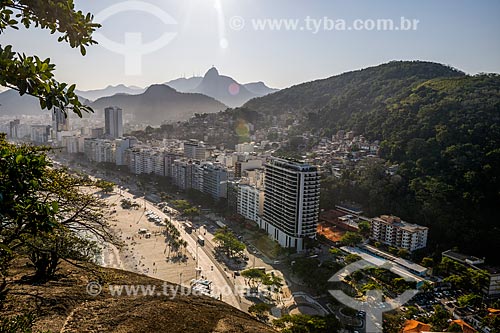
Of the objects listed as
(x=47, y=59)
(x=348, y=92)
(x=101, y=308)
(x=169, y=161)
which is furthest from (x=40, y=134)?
(x=47, y=59)

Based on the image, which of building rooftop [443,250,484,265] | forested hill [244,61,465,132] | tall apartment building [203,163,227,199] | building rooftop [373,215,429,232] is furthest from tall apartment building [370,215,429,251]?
forested hill [244,61,465,132]

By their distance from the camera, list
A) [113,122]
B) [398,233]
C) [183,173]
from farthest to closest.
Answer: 1. [113,122]
2. [183,173]
3. [398,233]

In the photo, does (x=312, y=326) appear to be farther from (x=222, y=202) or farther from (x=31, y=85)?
(x=222, y=202)

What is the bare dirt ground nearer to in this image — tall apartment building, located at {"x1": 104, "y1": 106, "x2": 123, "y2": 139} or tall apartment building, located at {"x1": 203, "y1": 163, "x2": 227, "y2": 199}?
tall apartment building, located at {"x1": 203, "y1": 163, "x2": 227, "y2": 199}

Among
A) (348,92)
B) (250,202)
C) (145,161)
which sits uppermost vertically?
(348,92)

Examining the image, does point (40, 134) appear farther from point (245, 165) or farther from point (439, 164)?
point (439, 164)

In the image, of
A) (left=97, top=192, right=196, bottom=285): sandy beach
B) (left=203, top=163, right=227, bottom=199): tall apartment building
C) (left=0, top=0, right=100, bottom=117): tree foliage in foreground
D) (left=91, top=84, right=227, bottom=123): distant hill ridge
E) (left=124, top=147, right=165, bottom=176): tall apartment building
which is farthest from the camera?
(left=91, top=84, right=227, bottom=123): distant hill ridge
